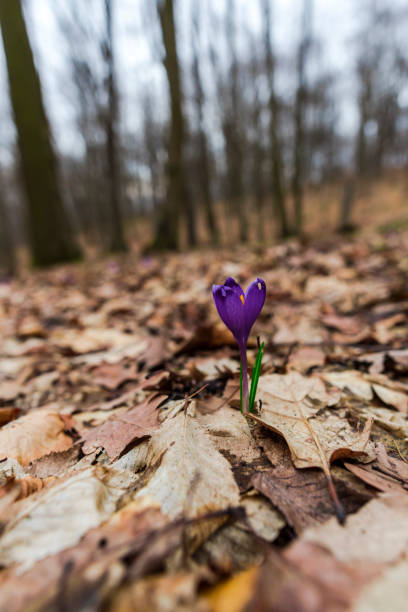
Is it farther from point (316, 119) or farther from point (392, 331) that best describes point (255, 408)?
point (316, 119)

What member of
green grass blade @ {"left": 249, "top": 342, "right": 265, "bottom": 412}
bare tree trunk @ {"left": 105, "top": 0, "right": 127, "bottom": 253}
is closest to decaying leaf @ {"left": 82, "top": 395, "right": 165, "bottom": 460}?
green grass blade @ {"left": 249, "top": 342, "right": 265, "bottom": 412}

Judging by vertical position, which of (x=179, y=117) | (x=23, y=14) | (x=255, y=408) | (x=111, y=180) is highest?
(x=23, y=14)

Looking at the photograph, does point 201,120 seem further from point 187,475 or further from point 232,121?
point 187,475

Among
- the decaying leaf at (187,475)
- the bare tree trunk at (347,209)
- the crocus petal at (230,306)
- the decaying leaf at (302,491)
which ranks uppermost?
the bare tree trunk at (347,209)

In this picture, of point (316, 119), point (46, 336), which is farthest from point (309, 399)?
point (316, 119)

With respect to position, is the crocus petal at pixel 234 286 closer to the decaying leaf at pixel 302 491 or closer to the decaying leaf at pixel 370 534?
the decaying leaf at pixel 302 491

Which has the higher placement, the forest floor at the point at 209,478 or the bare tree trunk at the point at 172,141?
the bare tree trunk at the point at 172,141

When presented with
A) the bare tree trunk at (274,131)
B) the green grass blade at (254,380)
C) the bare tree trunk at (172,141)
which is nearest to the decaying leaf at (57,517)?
the green grass blade at (254,380)
